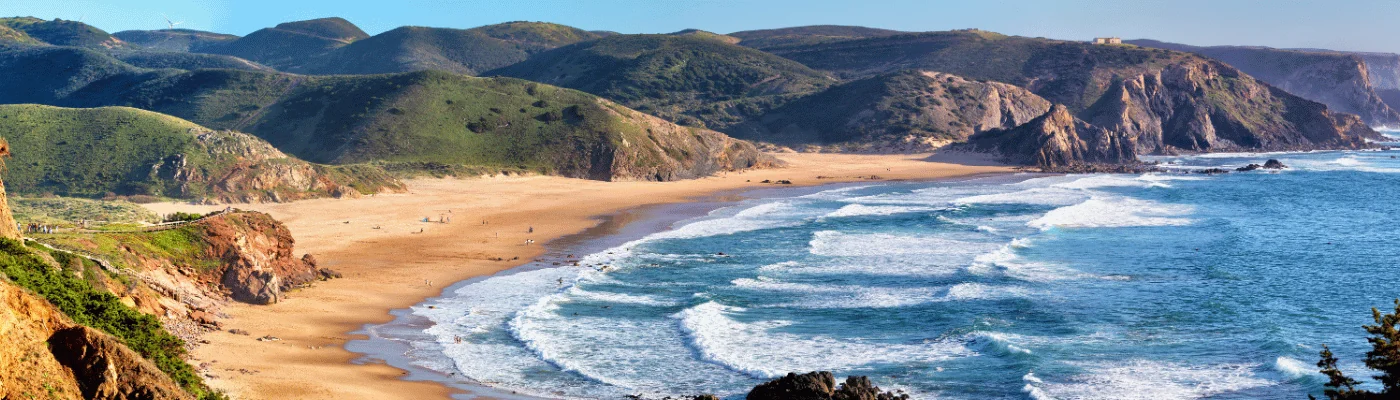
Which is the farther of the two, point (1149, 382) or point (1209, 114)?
point (1209, 114)

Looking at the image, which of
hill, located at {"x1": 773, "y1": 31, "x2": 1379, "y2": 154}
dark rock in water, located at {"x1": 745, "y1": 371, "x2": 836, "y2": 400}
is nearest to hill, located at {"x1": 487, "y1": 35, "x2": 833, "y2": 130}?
hill, located at {"x1": 773, "y1": 31, "x2": 1379, "y2": 154}

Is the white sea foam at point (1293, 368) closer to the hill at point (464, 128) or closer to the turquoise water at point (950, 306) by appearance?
the turquoise water at point (950, 306)

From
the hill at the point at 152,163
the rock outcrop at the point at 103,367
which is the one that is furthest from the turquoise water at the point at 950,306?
the hill at the point at 152,163

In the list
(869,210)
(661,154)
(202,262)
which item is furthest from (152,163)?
(869,210)

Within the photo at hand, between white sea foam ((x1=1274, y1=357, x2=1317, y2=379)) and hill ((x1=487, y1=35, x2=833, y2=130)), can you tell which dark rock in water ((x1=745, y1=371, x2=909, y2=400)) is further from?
hill ((x1=487, y1=35, x2=833, y2=130))

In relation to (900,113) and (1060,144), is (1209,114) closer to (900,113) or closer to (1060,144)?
(900,113)

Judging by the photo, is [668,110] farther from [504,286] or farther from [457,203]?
[504,286]
